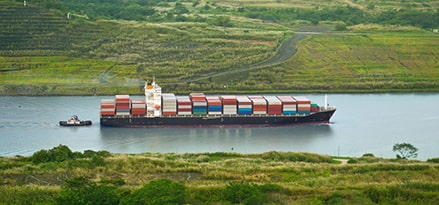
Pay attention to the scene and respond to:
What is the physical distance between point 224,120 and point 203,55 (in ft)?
62.9

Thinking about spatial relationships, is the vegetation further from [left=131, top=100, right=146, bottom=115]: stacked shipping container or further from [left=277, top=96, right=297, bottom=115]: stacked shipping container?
[left=277, top=96, right=297, bottom=115]: stacked shipping container

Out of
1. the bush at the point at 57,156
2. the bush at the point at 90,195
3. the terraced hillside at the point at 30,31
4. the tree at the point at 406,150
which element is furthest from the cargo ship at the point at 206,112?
the bush at the point at 90,195

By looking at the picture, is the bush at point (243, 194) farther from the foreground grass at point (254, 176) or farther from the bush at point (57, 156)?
the bush at point (57, 156)

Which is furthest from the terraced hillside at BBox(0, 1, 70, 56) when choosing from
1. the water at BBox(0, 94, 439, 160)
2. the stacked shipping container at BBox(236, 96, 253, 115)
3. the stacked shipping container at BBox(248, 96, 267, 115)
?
the stacked shipping container at BBox(248, 96, 267, 115)

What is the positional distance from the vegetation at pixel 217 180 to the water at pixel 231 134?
635 cm

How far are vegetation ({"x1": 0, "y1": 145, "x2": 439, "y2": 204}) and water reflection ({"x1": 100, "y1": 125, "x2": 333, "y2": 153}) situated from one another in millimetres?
6142

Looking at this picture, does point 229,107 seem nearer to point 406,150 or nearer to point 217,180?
point 406,150

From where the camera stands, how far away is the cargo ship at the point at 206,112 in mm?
49562

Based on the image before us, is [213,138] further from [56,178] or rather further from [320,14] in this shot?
[320,14]

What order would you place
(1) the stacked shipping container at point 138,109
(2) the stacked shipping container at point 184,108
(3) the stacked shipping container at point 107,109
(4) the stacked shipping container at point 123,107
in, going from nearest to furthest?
(3) the stacked shipping container at point 107,109
(4) the stacked shipping container at point 123,107
(1) the stacked shipping container at point 138,109
(2) the stacked shipping container at point 184,108

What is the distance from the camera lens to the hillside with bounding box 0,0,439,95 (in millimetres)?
61219

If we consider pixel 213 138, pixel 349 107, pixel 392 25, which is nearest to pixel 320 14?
pixel 392 25

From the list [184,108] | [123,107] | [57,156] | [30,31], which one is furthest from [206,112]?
[30,31]

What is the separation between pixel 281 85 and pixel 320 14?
34.9 metres
